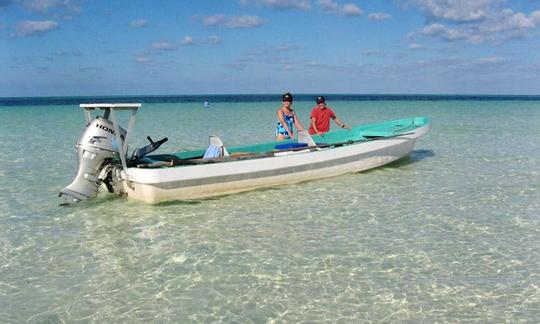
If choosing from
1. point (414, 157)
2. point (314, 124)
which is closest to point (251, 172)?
point (314, 124)

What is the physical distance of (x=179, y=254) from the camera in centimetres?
777

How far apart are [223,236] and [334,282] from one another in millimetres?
2692

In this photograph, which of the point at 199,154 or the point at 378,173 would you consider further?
the point at 378,173

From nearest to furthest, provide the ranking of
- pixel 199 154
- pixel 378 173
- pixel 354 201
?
1. pixel 354 201
2. pixel 199 154
3. pixel 378 173

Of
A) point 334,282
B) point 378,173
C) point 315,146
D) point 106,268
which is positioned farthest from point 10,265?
point 378,173

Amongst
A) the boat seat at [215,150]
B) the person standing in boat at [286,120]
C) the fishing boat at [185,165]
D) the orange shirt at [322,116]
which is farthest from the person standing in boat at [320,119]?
the boat seat at [215,150]

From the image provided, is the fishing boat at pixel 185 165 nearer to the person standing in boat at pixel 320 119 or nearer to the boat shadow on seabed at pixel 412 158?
the person standing in boat at pixel 320 119

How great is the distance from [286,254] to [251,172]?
396 cm

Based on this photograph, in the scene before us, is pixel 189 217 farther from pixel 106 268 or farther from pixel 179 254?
pixel 106 268

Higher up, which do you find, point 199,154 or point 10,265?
point 199,154

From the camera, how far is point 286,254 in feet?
25.4

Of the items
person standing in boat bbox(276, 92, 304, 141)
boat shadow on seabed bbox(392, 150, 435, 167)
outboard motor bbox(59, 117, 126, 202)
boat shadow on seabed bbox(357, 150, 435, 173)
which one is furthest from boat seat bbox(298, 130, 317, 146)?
outboard motor bbox(59, 117, 126, 202)

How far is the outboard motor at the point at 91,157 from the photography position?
988 cm

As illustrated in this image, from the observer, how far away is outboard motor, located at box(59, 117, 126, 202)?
988 centimetres
